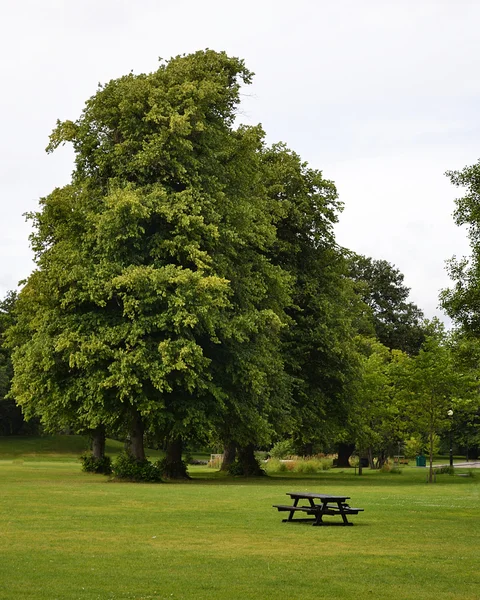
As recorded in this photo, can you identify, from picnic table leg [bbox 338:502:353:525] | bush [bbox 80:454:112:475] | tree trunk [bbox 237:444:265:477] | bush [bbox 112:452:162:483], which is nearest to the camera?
picnic table leg [bbox 338:502:353:525]

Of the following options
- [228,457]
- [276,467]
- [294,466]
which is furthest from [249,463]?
[294,466]

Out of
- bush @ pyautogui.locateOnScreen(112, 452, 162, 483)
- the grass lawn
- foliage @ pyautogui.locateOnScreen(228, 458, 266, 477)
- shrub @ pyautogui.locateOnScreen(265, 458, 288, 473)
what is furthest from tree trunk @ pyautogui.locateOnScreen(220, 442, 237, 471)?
the grass lawn

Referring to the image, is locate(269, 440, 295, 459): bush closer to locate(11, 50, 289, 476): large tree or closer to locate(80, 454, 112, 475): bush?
locate(80, 454, 112, 475): bush

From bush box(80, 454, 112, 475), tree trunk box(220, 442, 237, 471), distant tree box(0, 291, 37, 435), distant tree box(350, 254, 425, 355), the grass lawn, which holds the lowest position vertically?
the grass lawn

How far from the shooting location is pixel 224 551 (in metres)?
15.3

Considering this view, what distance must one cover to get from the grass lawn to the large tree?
9453mm

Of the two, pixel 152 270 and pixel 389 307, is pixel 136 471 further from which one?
pixel 389 307

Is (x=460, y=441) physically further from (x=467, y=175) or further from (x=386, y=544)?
(x=386, y=544)

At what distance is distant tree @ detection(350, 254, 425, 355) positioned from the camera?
93938 mm

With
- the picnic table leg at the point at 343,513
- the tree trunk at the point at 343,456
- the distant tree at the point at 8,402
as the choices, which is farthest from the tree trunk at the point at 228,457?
the distant tree at the point at 8,402

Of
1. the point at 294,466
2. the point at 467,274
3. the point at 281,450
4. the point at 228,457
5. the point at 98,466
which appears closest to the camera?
the point at 467,274

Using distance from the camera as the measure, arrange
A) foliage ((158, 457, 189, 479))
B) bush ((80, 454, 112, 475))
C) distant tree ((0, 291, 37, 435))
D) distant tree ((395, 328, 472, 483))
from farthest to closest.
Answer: distant tree ((0, 291, 37, 435)) < bush ((80, 454, 112, 475)) < distant tree ((395, 328, 472, 483)) < foliage ((158, 457, 189, 479))

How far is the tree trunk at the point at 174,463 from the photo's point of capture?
41375mm

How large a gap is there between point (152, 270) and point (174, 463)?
35.1 feet
